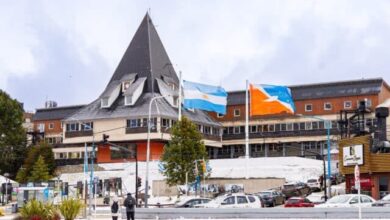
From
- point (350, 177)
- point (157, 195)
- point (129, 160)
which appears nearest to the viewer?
point (350, 177)

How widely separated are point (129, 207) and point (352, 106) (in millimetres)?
67948

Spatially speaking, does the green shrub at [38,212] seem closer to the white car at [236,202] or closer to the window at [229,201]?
the white car at [236,202]

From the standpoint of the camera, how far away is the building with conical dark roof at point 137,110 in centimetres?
9338

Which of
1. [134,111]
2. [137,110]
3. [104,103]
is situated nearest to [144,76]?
[137,110]

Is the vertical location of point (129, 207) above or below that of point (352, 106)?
below

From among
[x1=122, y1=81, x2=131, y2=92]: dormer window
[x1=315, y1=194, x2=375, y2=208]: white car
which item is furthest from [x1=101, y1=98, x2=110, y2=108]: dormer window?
[x1=315, y1=194, x2=375, y2=208]: white car

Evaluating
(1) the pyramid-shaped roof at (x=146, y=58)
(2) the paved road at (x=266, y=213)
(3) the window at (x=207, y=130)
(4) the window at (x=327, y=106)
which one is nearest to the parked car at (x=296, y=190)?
(2) the paved road at (x=266, y=213)

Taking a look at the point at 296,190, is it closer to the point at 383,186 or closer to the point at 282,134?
the point at 383,186

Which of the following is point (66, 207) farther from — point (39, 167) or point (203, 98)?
point (39, 167)

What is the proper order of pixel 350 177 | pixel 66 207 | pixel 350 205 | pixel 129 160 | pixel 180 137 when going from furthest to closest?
pixel 129 160
pixel 180 137
pixel 350 177
pixel 350 205
pixel 66 207

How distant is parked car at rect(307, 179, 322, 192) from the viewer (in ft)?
222

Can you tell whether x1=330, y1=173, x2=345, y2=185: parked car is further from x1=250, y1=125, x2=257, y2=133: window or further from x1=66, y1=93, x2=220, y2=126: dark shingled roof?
x1=250, y1=125, x2=257, y2=133: window

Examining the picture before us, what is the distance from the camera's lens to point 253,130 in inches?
4279

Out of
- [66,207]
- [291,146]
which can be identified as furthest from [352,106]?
[66,207]
